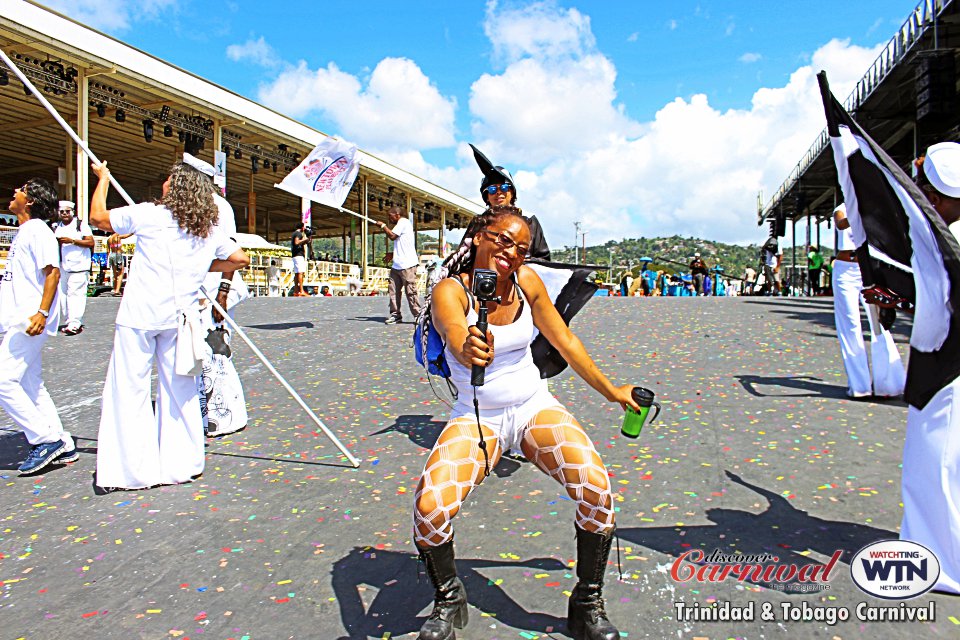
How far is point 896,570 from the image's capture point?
2.76 metres

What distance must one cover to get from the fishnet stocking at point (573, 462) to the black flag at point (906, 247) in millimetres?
1422

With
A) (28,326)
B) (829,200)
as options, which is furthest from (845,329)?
(829,200)

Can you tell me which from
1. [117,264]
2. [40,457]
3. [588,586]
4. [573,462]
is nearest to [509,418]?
[573,462]

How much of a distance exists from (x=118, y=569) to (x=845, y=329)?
19.7 ft

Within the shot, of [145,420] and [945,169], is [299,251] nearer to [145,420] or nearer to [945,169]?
[145,420]

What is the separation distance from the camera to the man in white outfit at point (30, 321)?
4.40 metres

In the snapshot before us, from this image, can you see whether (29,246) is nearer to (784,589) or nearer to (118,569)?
(118,569)

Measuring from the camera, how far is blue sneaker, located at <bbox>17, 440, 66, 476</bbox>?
455 centimetres

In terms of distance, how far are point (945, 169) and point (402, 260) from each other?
8891mm

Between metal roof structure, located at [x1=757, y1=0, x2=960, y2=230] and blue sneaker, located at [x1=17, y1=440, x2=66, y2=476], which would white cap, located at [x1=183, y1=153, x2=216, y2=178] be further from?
metal roof structure, located at [x1=757, y1=0, x2=960, y2=230]

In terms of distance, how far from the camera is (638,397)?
264 centimetres

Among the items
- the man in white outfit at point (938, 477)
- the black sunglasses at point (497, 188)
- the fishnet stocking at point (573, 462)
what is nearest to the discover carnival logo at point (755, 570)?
the man in white outfit at point (938, 477)

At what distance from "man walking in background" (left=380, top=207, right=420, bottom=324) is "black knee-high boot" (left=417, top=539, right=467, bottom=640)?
8.55m

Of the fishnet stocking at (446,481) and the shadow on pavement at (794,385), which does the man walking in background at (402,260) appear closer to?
the shadow on pavement at (794,385)
